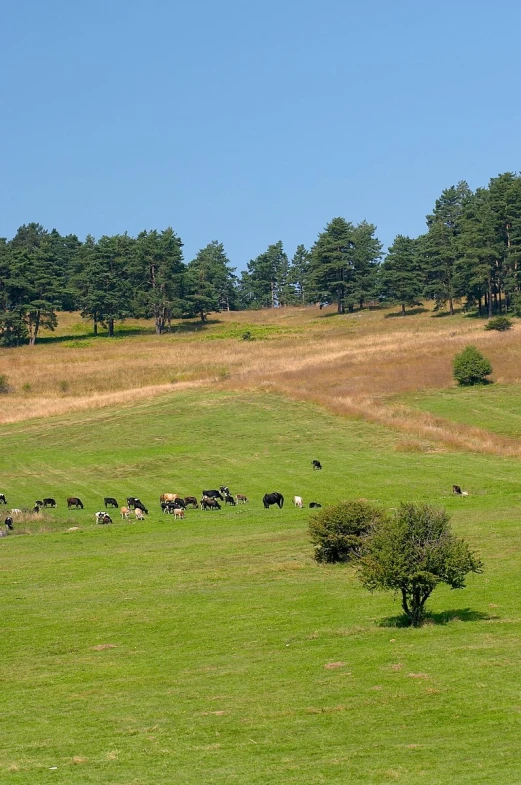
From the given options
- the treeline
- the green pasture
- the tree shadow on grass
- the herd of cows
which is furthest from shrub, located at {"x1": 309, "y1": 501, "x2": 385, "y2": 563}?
the treeline

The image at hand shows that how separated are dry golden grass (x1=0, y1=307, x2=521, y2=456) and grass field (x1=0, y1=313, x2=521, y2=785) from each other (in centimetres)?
1384

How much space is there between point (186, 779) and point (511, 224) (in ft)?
495

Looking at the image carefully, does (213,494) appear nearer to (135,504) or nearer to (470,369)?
(135,504)

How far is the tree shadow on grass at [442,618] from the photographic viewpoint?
27328 millimetres

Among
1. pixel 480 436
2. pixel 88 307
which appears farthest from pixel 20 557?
pixel 88 307

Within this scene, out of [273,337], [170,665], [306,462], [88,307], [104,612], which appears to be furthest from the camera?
[88,307]

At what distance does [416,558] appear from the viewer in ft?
86.9

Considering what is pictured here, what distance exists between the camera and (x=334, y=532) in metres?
36.3

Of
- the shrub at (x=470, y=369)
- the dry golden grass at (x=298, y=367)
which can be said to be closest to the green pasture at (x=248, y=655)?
the dry golden grass at (x=298, y=367)

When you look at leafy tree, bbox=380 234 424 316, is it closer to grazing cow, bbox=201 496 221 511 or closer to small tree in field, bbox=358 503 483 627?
grazing cow, bbox=201 496 221 511

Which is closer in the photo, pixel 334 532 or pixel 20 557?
pixel 334 532

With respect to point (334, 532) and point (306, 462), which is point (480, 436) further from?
Result: point (334, 532)

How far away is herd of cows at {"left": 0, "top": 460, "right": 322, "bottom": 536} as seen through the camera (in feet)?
170

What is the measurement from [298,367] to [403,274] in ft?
222
